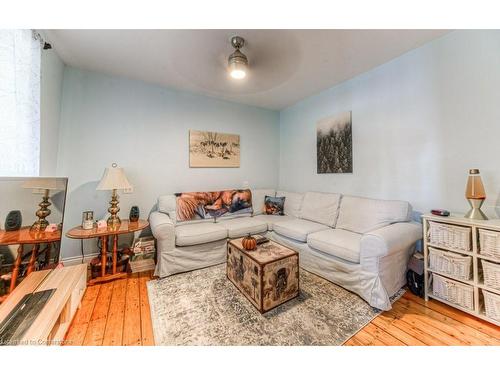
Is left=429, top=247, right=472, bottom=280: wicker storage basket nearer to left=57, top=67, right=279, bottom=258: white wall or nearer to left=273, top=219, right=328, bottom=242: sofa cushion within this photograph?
left=273, top=219, right=328, bottom=242: sofa cushion

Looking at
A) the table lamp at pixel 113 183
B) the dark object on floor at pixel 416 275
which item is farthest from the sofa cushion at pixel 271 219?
the table lamp at pixel 113 183

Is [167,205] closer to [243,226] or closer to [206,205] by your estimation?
[206,205]

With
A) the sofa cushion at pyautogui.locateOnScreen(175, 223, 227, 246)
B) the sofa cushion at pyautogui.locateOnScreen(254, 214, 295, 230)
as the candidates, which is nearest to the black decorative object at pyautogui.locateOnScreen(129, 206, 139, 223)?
the sofa cushion at pyautogui.locateOnScreen(175, 223, 227, 246)

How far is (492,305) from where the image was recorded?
140cm

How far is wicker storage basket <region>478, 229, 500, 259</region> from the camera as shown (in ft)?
4.53

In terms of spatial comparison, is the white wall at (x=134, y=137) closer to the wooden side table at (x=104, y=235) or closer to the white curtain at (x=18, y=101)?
the wooden side table at (x=104, y=235)

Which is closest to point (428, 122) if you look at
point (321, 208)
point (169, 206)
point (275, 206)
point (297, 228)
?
point (321, 208)

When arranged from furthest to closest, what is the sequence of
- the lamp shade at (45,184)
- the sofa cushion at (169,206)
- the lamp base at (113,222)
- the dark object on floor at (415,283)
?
the sofa cushion at (169,206) < the lamp base at (113,222) < the dark object on floor at (415,283) < the lamp shade at (45,184)

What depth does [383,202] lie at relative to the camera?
2.19 metres

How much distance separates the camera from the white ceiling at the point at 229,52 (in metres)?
1.78

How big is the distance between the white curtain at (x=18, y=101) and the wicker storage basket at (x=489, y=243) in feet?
10.3

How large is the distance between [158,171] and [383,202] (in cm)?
297

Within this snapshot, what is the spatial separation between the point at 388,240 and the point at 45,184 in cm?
247
